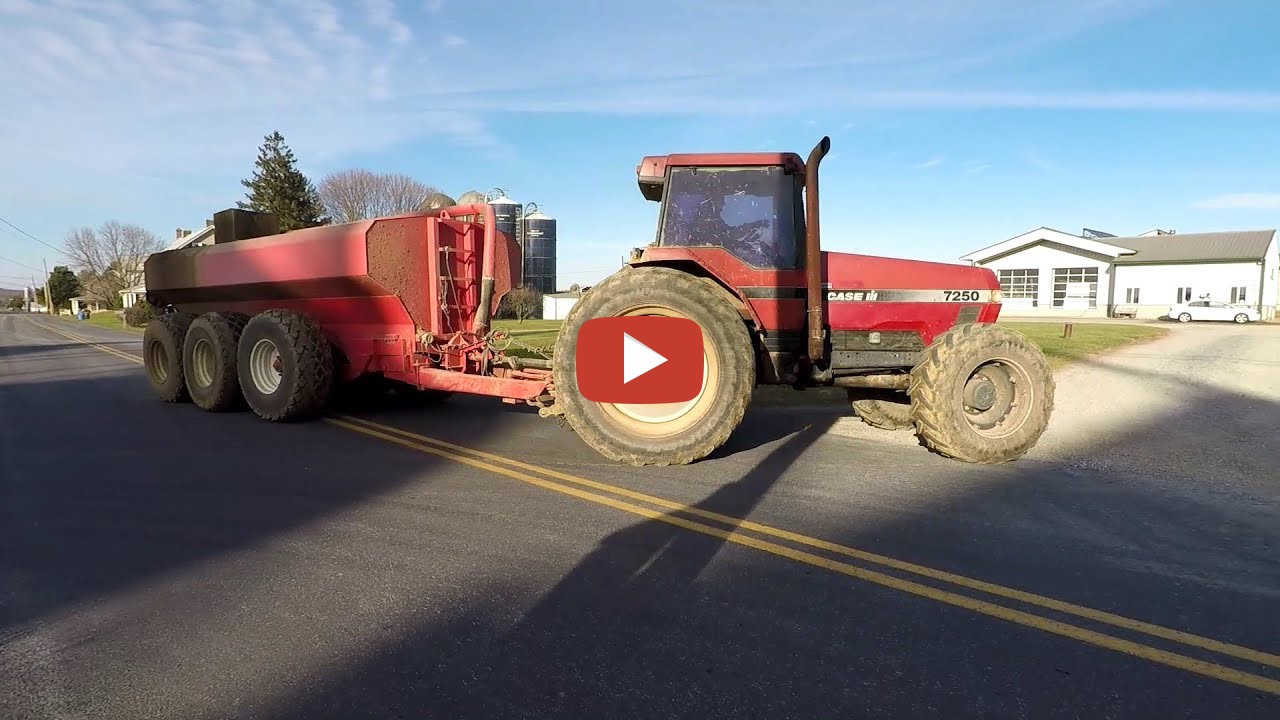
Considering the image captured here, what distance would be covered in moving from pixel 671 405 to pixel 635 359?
50 cm

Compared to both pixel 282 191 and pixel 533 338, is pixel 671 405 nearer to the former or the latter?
pixel 533 338

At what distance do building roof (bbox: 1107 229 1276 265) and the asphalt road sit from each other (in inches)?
1690

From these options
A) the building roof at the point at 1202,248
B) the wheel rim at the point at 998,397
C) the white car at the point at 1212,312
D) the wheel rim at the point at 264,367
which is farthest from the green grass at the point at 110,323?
the building roof at the point at 1202,248

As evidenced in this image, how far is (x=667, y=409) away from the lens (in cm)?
600

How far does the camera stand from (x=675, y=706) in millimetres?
2514

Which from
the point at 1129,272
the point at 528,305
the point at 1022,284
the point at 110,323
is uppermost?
the point at 1129,272

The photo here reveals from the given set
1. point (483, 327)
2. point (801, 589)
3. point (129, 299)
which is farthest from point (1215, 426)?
point (129, 299)

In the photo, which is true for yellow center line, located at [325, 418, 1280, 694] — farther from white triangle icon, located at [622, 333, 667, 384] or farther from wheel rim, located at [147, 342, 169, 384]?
wheel rim, located at [147, 342, 169, 384]

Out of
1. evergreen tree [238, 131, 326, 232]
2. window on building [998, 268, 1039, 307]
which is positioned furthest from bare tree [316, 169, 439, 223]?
window on building [998, 268, 1039, 307]

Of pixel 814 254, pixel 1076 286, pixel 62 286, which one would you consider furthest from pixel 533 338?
pixel 62 286

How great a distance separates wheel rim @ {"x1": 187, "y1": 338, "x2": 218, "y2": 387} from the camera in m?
9.22

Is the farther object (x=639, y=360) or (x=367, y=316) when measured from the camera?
(x=367, y=316)

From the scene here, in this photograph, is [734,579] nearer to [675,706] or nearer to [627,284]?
[675,706]

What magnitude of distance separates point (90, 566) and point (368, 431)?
3.74 metres
